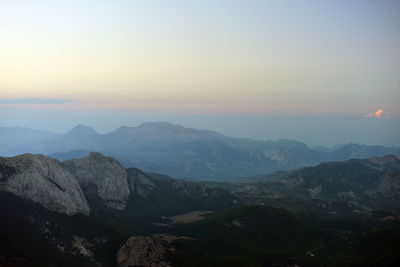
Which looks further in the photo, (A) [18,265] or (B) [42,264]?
(B) [42,264]
